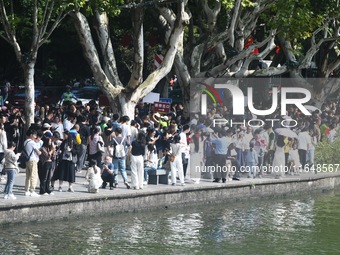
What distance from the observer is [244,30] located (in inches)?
1420

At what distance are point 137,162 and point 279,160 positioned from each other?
20.0ft

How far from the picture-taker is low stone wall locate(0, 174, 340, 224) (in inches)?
878

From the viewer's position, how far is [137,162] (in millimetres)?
25375

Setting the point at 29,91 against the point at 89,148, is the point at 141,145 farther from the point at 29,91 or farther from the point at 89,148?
the point at 29,91

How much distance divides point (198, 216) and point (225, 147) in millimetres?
2671

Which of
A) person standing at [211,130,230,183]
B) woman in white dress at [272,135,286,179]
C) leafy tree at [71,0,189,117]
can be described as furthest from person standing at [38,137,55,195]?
woman in white dress at [272,135,286,179]

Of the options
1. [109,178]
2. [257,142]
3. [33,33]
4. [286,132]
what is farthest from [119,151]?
[286,132]

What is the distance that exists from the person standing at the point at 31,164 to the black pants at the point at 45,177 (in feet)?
1.15

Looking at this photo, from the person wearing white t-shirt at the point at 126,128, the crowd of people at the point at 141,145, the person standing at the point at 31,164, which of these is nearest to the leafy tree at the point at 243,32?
the crowd of people at the point at 141,145

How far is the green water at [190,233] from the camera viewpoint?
21234 millimetres

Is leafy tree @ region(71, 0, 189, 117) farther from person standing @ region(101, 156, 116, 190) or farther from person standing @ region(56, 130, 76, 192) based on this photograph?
person standing @ region(56, 130, 76, 192)

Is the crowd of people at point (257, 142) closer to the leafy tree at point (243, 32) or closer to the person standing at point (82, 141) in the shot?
the leafy tree at point (243, 32)

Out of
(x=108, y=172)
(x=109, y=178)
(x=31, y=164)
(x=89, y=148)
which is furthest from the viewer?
(x=89, y=148)

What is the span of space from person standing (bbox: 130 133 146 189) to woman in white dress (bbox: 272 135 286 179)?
5718 mm
